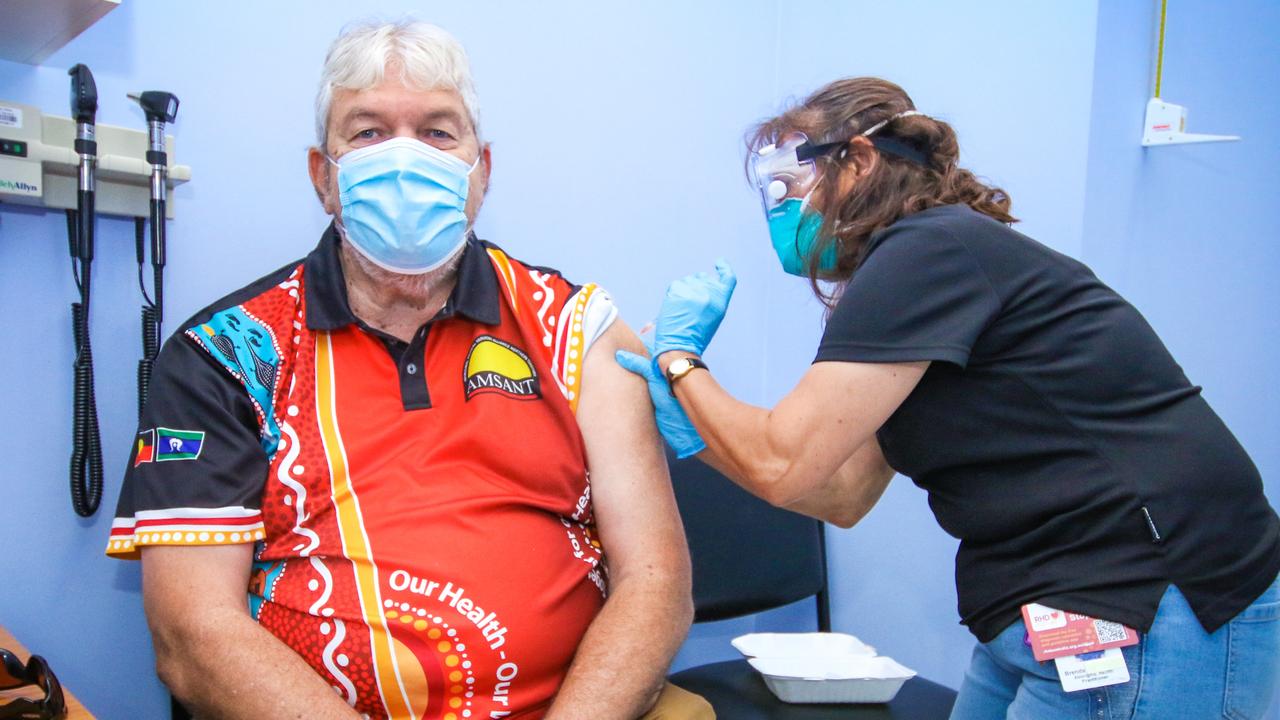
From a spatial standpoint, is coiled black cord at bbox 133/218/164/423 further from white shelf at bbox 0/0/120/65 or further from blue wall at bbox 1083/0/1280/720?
blue wall at bbox 1083/0/1280/720

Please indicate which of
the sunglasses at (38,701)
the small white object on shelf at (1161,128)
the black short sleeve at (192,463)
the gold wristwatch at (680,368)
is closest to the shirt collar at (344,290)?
the black short sleeve at (192,463)

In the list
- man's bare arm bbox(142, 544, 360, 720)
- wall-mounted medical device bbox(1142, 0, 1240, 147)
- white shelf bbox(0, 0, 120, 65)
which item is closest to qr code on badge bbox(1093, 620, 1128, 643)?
man's bare arm bbox(142, 544, 360, 720)

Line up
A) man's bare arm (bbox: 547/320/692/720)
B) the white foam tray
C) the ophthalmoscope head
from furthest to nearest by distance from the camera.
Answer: the white foam tray, the ophthalmoscope head, man's bare arm (bbox: 547/320/692/720)

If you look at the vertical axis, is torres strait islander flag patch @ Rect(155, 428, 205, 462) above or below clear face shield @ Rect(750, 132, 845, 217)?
below

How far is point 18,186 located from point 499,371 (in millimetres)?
818

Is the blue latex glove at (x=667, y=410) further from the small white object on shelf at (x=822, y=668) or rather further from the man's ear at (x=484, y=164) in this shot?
the small white object on shelf at (x=822, y=668)

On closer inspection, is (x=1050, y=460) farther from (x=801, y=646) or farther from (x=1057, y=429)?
(x=801, y=646)

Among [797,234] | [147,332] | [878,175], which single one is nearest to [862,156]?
[878,175]

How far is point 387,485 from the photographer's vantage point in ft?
4.22

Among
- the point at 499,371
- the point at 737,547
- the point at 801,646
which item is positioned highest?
the point at 499,371

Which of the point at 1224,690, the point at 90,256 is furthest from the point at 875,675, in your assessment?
the point at 90,256

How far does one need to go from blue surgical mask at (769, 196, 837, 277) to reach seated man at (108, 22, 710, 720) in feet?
1.04

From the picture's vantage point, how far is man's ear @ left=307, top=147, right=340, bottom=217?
4.56ft

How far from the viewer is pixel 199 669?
3.79 ft
